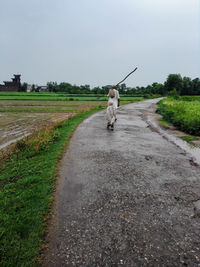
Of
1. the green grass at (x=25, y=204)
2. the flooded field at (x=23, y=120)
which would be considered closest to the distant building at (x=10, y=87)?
the flooded field at (x=23, y=120)

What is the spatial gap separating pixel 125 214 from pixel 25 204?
1716 mm

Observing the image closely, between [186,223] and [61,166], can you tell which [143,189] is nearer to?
[186,223]

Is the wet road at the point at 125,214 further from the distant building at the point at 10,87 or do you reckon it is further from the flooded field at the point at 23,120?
the distant building at the point at 10,87

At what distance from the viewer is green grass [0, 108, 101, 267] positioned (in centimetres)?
197

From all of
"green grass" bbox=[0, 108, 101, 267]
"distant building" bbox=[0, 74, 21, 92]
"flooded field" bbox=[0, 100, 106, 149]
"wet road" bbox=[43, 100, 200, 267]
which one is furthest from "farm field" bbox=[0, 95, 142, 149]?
"distant building" bbox=[0, 74, 21, 92]

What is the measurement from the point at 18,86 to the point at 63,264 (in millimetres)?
114495

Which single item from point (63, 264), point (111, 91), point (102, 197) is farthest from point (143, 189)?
point (111, 91)

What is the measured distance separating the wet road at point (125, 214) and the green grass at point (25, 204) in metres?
0.19

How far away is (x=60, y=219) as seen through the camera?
2535 millimetres

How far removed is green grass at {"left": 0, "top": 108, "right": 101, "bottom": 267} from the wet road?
0.19 meters

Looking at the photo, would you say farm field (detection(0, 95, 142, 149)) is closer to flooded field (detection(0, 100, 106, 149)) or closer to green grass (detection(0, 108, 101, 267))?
flooded field (detection(0, 100, 106, 149))

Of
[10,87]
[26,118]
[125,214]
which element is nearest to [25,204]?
[125,214]

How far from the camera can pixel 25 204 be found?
112 inches

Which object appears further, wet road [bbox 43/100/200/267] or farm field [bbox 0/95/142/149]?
farm field [bbox 0/95/142/149]
